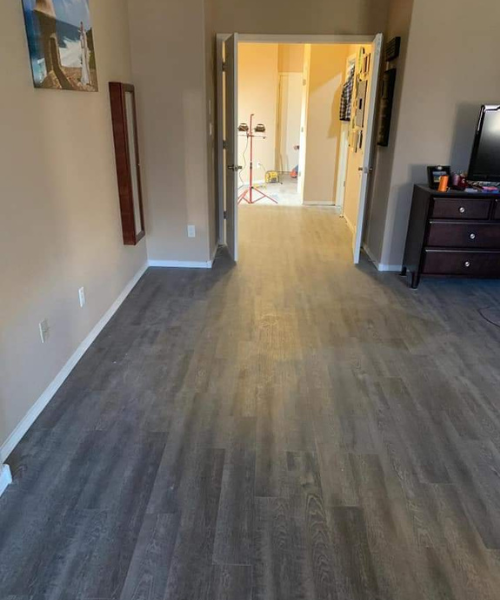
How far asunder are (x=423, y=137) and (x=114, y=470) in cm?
363

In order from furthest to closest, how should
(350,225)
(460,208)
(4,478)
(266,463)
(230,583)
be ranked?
(350,225) < (460,208) < (266,463) < (4,478) < (230,583)

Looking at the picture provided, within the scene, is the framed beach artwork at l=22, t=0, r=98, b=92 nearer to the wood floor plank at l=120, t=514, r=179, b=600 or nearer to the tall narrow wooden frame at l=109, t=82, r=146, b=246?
the tall narrow wooden frame at l=109, t=82, r=146, b=246

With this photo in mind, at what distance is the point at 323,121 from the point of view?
6910 mm

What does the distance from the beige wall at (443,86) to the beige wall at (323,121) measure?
9.99 ft

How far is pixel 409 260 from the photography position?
→ 4137 millimetres

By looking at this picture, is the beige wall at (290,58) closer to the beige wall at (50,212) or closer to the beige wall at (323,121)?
the beige wall at (323,121)

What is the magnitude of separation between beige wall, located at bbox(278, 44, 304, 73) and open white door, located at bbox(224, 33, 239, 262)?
548 centimetres

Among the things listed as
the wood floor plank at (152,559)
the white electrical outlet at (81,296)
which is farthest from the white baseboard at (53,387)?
the wood floor plank at (152,559)

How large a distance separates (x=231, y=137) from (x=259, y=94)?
5.04 metres

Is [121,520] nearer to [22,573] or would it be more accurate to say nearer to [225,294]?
[22,573]

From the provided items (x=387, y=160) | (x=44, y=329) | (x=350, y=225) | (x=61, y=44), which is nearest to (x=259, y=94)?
(x=350, y=225)

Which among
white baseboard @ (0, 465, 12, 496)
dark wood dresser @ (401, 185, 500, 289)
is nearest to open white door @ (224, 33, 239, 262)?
dark wood dresser @ (401, 185, 500, 289)

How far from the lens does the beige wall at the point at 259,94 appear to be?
27.5 feet

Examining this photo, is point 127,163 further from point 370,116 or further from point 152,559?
point 152,559
